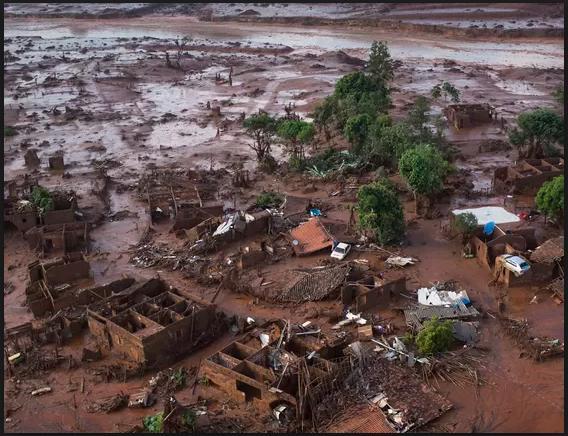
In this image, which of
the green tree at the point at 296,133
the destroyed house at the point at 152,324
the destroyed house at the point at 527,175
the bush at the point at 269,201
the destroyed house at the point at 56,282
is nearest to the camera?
the destroyed house at the point at 152,324

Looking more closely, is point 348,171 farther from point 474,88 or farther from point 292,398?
point 474,88

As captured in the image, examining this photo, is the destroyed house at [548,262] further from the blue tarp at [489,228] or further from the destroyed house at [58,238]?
the destroyed house at [58,238]

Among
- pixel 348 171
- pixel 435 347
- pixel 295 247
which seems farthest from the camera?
pixel 348 171

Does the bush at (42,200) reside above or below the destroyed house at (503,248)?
above

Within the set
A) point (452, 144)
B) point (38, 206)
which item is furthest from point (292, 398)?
point (452, 144)

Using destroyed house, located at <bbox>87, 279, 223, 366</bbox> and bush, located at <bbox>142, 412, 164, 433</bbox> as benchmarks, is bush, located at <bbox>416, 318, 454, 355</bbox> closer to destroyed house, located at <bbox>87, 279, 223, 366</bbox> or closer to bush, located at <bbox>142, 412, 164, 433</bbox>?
destroyed house, located at <bbox>87, 279, 223, 366</bbox>

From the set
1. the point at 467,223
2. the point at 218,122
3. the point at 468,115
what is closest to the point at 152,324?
the point at 467,223

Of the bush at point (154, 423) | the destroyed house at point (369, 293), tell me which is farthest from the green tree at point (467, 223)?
the bush at point (154, 423)

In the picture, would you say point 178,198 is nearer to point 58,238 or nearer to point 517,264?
point 58,238
